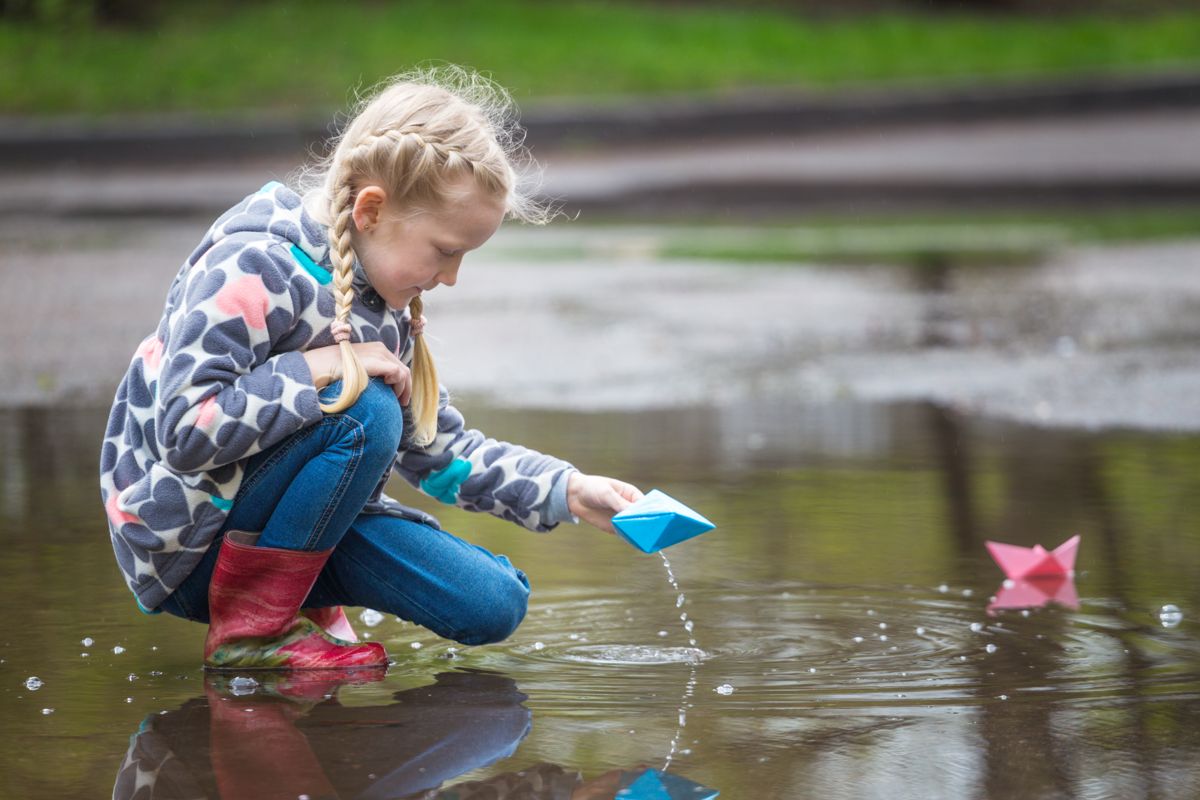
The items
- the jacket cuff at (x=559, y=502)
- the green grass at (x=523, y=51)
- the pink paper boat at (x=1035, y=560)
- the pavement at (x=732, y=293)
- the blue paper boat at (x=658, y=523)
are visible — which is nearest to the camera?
the blue paper boat at (x=658, y=523)

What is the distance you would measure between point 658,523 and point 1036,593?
106 centimetres

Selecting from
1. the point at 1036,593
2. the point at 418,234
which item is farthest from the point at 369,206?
the point at 1036,593

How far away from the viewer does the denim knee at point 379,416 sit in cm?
293

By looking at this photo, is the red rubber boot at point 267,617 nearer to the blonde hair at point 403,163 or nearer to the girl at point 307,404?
the girl at point 307,404

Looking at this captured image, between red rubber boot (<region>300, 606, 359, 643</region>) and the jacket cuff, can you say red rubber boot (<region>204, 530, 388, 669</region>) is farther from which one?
the jacket cuff

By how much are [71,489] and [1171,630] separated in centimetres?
277

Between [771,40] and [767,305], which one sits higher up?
[771,40]

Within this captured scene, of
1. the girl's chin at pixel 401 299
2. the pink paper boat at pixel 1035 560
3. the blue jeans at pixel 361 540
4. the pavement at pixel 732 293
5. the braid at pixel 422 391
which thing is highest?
the girl's chin at pixel 401 299

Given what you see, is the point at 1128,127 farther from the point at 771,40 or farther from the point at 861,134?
the point at 771,40

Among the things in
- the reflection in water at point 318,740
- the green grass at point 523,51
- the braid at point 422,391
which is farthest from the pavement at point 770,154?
the reflection in water at point 318,740

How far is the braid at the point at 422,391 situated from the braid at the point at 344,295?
8.3 inches

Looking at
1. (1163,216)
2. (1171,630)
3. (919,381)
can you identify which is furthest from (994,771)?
(1163,216)

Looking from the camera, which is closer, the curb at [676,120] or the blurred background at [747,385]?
the blurred background at [747,385]

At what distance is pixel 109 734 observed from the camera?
2693 millimetres
